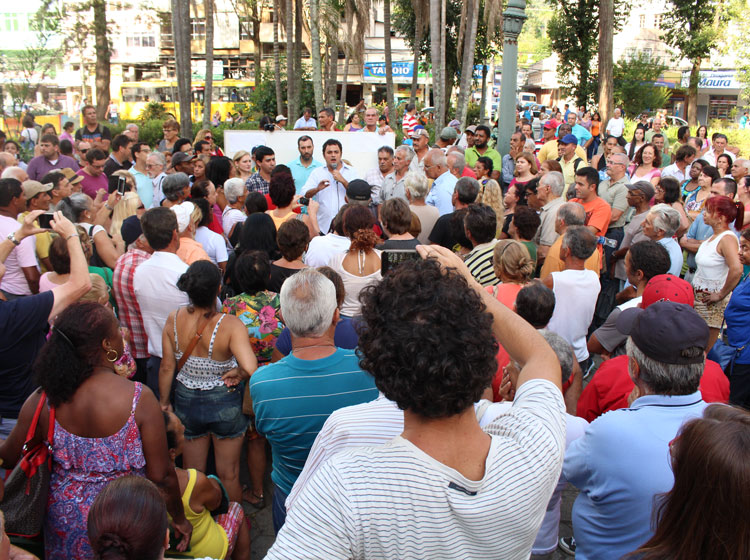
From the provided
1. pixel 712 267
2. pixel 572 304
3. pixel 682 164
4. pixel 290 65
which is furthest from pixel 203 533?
pixel 290 65

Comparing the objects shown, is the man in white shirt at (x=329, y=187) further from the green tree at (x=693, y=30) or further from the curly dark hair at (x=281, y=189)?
the green tree at (x=693, y=30)

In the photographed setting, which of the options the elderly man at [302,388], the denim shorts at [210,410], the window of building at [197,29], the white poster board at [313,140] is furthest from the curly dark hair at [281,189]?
the window of building at [197,29]

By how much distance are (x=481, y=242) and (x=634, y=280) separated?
118 cm

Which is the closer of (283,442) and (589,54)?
(283,442)

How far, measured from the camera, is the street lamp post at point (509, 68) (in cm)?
966

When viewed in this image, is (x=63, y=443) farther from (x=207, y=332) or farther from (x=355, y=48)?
(x=355, y=48)

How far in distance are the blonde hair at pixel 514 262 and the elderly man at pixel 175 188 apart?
10.3 feet

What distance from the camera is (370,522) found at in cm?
134

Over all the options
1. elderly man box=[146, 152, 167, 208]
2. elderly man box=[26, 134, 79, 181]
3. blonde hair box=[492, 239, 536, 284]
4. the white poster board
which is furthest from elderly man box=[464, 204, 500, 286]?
elderly man box=[26, 134, 79, 181]

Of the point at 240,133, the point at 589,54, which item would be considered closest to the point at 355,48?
the point at 589,54

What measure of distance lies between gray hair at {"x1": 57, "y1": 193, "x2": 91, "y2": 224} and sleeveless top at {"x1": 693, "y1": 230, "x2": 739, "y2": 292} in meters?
5.49

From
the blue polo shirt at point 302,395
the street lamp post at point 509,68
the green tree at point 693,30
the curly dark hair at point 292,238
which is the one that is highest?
the green tree at point 693,30

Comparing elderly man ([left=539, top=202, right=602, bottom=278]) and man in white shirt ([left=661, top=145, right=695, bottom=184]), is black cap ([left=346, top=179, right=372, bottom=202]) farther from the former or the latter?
man in white shirt ([left=661, top=145, right=695, bottom=184])

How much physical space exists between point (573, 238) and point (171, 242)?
293 cm
